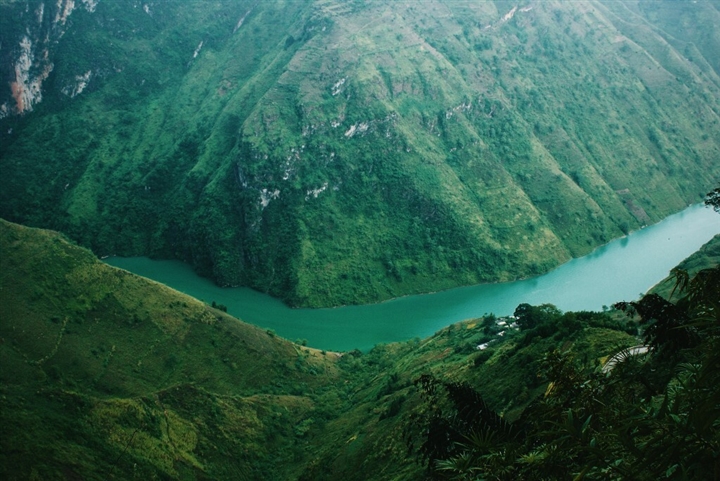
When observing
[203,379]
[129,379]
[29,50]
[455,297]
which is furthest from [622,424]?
[29,50]

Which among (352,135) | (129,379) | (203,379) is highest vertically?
(352,135)

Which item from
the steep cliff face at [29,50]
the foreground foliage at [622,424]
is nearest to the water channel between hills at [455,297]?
the steep cliff face at [29,50]

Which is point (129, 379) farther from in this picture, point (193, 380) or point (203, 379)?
point (203, 379)

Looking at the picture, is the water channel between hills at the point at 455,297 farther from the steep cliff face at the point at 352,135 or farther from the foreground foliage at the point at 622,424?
the foreground foliage at the point at 622,424

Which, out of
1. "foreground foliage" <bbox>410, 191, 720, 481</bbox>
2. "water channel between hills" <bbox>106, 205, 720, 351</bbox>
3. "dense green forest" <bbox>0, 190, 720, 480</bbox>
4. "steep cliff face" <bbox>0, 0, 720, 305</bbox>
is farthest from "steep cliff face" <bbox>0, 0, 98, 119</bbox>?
"foreground foliage" <bbox>410, 191, 720, 481</bbox>

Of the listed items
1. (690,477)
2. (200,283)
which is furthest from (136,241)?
(690,477)

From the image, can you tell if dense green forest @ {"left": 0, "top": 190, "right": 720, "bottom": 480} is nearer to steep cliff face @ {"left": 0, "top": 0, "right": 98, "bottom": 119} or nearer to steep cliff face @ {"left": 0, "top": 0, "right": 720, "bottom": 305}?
steep cliff face @ {"left": 0, "top": 0, "right": 720, "bottom": 305}
